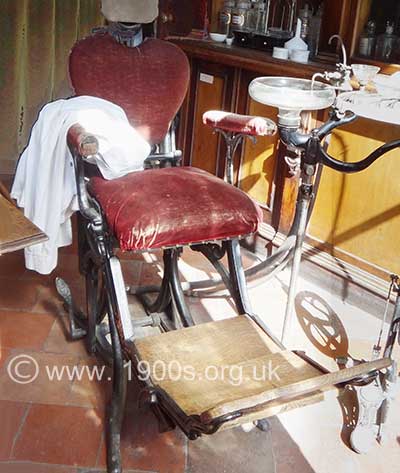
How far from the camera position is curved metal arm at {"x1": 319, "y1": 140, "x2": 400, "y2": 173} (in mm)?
1666

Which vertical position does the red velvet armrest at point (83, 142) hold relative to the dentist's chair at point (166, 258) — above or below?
above

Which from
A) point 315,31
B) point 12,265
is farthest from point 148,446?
point 315,31

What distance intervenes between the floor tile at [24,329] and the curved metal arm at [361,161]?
125 centimetres

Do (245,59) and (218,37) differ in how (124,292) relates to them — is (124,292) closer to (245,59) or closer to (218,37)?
(245,59)

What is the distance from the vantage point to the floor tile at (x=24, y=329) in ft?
7.64

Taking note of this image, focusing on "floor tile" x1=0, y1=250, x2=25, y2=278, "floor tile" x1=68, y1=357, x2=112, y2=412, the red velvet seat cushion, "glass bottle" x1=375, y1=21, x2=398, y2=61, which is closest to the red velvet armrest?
the red velvet seat cushion

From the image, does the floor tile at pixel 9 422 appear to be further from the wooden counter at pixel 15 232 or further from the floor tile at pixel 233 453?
the wooden counter at pixel 15 232

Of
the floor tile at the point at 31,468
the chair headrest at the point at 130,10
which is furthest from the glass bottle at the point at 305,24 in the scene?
the floor tile at the point at 31,468

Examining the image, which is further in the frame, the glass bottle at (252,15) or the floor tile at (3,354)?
the glass bottle at (252,15)

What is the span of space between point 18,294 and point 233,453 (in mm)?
1238

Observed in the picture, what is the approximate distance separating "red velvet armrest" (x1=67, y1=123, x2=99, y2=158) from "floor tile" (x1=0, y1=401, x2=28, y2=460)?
0.85 meters

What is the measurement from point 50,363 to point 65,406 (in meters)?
0.24

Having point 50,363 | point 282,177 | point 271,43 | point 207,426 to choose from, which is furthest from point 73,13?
point 207,426

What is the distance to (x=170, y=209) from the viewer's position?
1.83 meters
